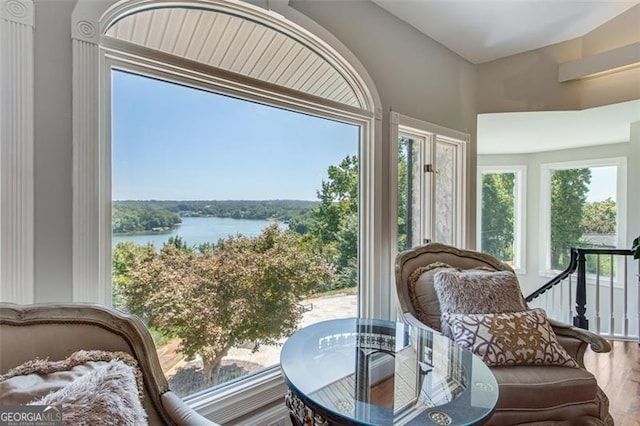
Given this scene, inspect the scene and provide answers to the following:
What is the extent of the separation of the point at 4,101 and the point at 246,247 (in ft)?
4.01

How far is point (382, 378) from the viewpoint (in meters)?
1.46

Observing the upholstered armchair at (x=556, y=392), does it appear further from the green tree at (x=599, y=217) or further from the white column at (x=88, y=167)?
the green tree at (x=599, y=217)

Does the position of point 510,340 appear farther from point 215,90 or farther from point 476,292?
point 215,90

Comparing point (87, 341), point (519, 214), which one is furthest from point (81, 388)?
point (519, 214)

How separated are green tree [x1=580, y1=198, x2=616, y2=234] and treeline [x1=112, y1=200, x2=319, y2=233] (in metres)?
5.00

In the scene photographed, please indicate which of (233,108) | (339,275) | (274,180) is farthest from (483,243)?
(233,108)

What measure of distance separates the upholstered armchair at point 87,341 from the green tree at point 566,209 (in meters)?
5.99

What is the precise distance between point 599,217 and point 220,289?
5.66 m

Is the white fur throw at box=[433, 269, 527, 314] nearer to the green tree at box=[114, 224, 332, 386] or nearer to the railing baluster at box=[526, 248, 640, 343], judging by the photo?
the green tree at box=[114, 224, 332, 386]

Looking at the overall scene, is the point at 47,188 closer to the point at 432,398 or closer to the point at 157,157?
the point at 157,157

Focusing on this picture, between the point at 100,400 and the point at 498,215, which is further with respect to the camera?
the point at 498,215

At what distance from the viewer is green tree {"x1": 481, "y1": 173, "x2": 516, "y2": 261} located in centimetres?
562

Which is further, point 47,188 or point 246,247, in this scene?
point 246,247

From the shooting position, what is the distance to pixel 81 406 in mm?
841
